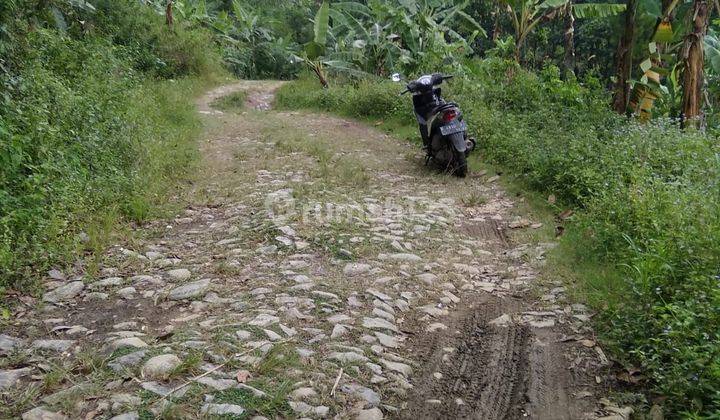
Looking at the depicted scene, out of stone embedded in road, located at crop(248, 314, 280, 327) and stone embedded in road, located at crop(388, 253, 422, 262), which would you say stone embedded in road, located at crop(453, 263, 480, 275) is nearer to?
stone embedded in road, located at crop(388, 253, 422, 262)

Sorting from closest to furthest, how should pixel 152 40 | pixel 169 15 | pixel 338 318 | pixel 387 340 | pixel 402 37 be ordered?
pixel 387 340, pixel 338 318, pixel 152 40, pixel 402 37, pixel 169 15

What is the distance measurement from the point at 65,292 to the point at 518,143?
5903mm

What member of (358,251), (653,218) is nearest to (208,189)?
(358,251)

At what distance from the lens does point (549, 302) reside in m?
4.00

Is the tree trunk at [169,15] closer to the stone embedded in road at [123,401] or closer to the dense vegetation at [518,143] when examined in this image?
the dense vegetation at [518,143]

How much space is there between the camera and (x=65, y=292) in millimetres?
4027

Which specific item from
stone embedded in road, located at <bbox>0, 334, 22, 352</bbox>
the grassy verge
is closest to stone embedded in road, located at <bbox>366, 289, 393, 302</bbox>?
the grassy verge

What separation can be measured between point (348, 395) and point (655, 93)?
297 inches

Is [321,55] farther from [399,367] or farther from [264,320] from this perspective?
[399,367]

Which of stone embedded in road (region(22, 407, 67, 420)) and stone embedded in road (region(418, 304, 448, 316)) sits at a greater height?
stone embedded in road (region(22, 407, 67, 420))

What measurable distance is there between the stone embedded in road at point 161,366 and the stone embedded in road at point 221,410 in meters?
0.35

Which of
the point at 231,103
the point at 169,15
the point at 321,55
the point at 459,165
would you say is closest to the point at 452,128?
the point at 459,165

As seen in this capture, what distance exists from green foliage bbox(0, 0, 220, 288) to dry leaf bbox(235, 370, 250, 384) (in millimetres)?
1960

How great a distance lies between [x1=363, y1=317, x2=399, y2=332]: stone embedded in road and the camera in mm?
3643
